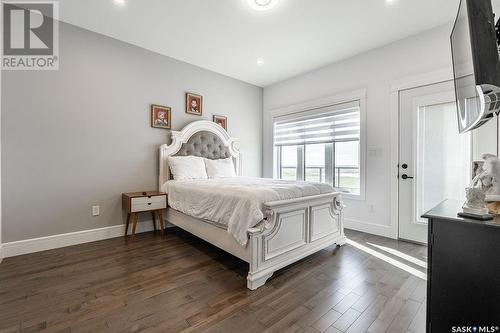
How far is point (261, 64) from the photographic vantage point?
3.84 metres

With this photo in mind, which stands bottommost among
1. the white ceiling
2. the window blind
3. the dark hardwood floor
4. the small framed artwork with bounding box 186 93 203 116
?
the dark hardwood floor

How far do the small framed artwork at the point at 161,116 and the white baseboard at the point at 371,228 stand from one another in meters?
3.29

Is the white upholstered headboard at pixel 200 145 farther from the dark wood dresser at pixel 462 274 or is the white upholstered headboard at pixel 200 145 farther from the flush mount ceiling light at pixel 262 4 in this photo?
the dark wood dresser at pixel 462 274

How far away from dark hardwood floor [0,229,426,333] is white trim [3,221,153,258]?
12 centimetres

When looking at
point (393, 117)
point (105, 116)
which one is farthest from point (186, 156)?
point (393, 117)

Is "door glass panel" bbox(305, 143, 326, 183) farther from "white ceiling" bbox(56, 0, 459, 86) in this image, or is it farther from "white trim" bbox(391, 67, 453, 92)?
"white ceiling" bbox(56, 0, 459, 86)

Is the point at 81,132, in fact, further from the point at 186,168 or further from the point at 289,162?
the point at 289,162

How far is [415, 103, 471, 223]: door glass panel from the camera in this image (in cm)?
258

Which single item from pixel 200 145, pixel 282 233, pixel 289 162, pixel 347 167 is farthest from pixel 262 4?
pixel 289 162

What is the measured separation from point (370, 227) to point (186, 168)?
9.47ft

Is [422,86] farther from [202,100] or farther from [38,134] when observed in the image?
[38,134]

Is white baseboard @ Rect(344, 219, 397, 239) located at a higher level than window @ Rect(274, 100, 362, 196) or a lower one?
lower

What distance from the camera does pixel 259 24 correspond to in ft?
8.95

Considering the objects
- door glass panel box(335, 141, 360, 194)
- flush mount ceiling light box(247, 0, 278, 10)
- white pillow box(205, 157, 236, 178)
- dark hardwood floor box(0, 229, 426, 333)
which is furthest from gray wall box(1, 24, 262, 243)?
door glass panel box(335, 141, 360, 194)
